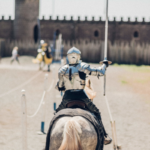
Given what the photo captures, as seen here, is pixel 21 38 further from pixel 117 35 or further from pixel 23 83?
pixel 23 83

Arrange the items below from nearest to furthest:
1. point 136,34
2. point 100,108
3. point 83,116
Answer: point 83,116 < point 100,108 < point 136,34

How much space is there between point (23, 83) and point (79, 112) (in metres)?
12.1

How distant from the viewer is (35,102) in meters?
10.9

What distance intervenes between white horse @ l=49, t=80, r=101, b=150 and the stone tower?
38752 millimetres

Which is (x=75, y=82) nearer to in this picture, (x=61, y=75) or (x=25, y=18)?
(x=61, y=75)

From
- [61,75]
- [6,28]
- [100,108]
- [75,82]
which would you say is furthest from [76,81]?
[6,28]

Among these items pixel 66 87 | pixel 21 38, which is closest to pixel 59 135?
pixel 66 87

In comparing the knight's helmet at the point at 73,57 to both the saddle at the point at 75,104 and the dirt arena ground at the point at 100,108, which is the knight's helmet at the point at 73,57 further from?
the dirt arena ground at the point at 100,108

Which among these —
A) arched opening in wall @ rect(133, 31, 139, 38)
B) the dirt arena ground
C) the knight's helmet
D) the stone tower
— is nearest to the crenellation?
the stone tower

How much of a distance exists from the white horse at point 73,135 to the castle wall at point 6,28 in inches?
1615

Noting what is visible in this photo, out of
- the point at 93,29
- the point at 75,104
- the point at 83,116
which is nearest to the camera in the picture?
the point at 83,116

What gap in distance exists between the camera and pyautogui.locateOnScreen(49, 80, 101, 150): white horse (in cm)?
336

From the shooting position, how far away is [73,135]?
11.1ft

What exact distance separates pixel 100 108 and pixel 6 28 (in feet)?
116
